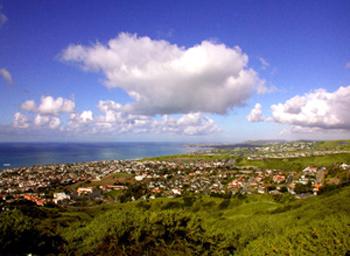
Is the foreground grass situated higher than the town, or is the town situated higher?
the foreground grass

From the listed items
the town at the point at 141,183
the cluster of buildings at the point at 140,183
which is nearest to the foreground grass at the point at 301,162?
the town at the point at 141,183

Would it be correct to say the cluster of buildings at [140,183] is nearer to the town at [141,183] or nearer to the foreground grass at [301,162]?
the town at [141,183]

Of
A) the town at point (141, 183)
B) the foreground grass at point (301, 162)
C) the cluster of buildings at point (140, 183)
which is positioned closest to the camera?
the town at point (141, 183)

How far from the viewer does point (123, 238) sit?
20125 mm

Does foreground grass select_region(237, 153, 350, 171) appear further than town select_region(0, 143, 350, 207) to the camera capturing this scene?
Yes

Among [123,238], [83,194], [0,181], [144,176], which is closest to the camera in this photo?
[123,238]

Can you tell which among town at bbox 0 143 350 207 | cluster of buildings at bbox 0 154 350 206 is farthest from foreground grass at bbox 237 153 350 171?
cluster of buildings at bbox 0 154 350 206

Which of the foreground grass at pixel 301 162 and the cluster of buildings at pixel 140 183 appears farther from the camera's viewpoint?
the foreground grass at pixel 301 162

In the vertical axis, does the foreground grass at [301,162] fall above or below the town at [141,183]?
above

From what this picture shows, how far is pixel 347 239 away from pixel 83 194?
294 feet

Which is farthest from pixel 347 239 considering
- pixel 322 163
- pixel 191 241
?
pixel 322 163

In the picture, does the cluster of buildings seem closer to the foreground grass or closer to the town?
the town

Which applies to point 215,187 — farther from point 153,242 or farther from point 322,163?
point 153,242

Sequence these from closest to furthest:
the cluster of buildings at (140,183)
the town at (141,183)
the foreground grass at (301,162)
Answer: the town at (141,183), the cluster of buildings at (140,183), the foreground grass at (301,162)
